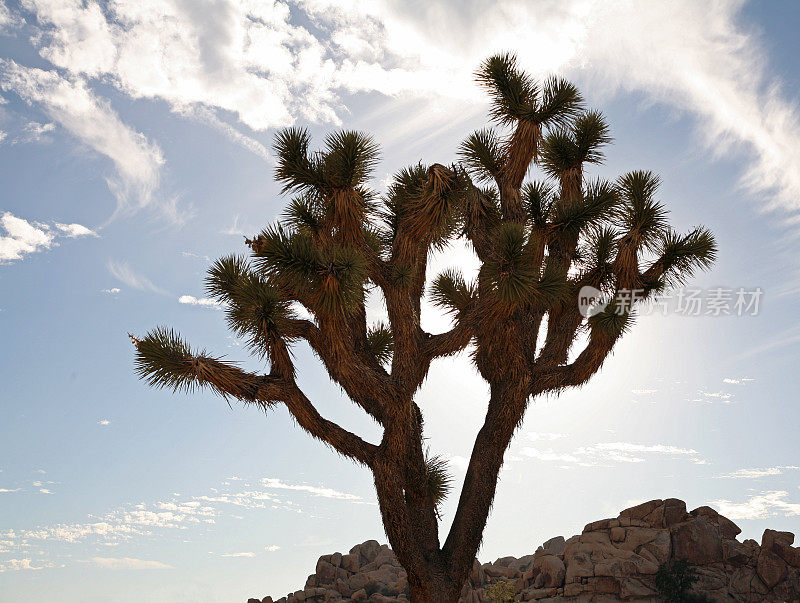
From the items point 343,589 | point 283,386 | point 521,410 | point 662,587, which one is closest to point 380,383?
point 283,386

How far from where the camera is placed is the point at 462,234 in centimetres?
1008

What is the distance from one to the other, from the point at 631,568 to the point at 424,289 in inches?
385

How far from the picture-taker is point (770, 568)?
15.3 m

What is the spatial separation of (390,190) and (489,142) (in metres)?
2.07

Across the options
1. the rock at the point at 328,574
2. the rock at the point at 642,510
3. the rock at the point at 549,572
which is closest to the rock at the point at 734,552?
the rock at the point at 642,510

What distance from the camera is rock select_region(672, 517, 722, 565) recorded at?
15.7 meters

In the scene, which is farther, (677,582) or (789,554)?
(789,554)

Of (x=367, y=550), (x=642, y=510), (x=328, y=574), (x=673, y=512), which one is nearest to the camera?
(x=673, y=512)

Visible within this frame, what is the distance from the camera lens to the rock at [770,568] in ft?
49.7

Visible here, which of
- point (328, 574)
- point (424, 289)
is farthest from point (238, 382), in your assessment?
point (328, 574)

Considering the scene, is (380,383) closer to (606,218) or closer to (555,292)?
(555,292)

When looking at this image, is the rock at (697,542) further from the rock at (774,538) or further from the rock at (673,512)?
the rock at (774,538)

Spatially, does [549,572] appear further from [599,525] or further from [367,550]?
[367,550]

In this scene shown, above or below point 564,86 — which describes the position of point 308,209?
below
